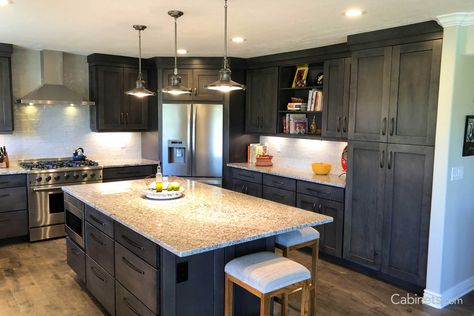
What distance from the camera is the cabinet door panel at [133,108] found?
580cm

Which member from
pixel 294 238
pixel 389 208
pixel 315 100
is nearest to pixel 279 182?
pixel 315 100

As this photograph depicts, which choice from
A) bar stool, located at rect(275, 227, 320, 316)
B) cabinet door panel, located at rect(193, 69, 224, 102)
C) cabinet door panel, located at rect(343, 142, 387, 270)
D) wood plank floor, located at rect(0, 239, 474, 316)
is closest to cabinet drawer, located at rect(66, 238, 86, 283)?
wood plank floor, located at rect(0, 239, 474, 316)

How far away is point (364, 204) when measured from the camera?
13.0ft

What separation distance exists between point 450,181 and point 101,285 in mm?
2970

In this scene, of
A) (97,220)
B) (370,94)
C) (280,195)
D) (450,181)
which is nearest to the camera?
(97,220)

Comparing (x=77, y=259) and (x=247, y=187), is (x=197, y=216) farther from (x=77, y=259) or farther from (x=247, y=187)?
(x=247, y=187)

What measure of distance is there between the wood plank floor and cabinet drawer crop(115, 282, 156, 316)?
442mm

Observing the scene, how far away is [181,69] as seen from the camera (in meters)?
5.62

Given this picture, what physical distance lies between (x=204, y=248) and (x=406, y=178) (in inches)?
89.6

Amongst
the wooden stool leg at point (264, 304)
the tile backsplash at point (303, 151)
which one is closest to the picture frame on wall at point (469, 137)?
the tile backsplash at point (303, 151)

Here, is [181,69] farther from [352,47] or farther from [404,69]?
[404,69]

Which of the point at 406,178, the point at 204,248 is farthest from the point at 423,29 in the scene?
the point at 204,248

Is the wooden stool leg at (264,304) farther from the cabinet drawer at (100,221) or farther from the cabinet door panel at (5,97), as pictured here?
the cabinet door panel at (5,97)

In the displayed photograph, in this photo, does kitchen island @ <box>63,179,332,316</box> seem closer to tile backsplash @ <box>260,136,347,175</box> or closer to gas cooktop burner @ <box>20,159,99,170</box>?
gas cooktop burner @ <box>20,159,99,170</box>
